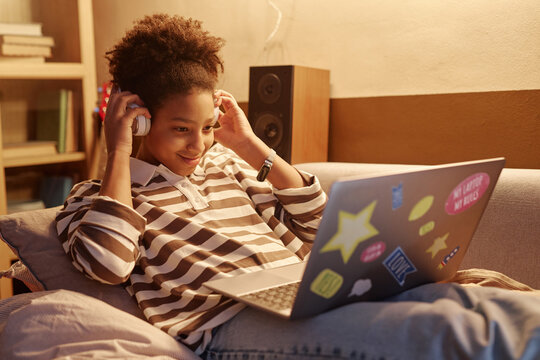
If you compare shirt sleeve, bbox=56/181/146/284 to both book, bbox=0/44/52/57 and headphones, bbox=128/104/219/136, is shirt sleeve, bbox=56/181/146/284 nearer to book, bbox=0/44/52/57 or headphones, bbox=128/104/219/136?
headphones, bbox=128/104/219/136

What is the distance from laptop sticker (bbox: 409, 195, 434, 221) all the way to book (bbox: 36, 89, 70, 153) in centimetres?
232

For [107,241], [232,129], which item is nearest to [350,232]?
[107,241]

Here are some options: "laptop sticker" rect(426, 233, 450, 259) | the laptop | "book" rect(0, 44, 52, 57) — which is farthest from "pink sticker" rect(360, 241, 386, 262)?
"book" rect(0, 44, 52, 57)

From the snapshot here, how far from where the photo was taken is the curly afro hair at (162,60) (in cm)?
117

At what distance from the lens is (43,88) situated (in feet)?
8.60

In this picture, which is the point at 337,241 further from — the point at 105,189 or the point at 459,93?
the point at 459,93

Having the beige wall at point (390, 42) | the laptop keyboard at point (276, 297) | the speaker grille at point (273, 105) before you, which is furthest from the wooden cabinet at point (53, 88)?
the laptop keyboard at point (276, 297)

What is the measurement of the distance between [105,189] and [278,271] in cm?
39

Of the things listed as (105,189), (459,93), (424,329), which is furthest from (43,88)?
(424,329)

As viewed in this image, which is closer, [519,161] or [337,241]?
[337,241]

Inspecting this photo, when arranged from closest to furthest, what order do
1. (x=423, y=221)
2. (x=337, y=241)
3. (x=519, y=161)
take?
(x=337, y=241) < (x=423, y=221) < (x=519, y=161)

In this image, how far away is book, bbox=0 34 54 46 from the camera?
7.81ft

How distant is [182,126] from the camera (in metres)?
1.15

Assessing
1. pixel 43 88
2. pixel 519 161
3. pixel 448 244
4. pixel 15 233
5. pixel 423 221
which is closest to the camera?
pixel 423 221
